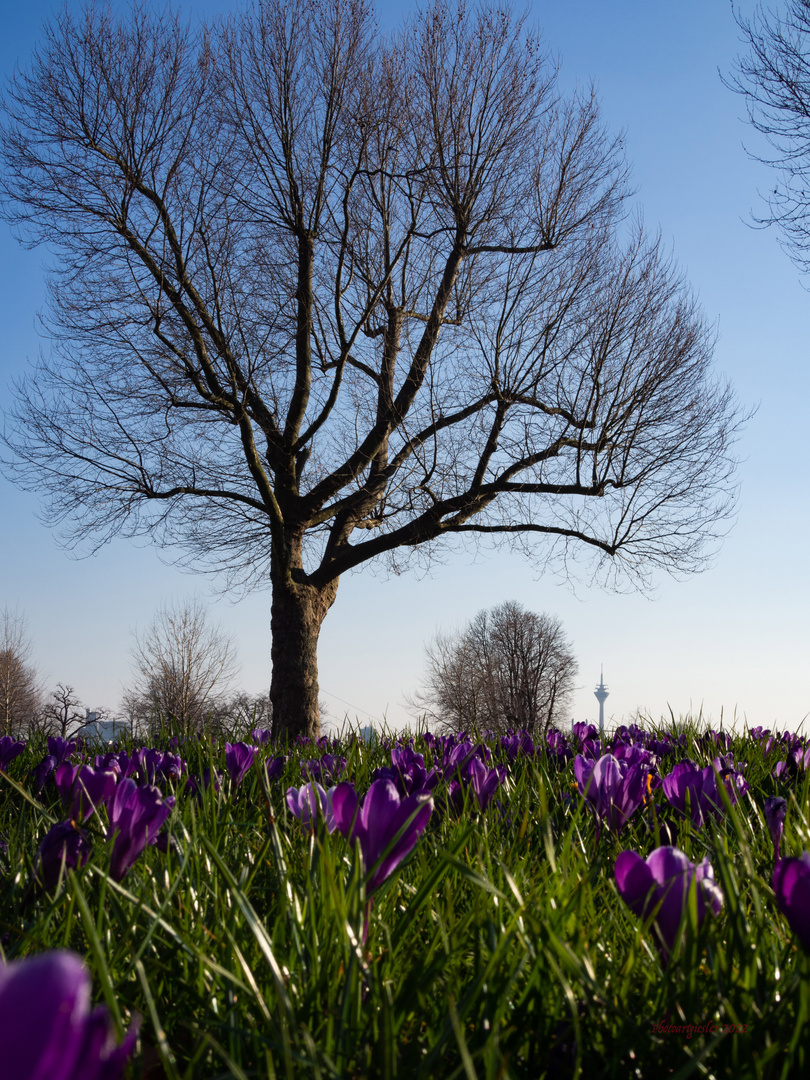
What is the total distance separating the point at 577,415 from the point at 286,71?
22.2 ft

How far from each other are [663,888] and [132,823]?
0.83m

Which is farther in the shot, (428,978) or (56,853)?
(56,853)

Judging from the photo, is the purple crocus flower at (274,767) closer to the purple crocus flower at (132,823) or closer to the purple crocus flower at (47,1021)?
the purple crocus flower at (132,823)

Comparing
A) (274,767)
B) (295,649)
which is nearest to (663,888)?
(274,767)

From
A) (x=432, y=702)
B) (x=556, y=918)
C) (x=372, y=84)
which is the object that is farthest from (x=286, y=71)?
(x=432, y=702)

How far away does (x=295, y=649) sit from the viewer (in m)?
12.2

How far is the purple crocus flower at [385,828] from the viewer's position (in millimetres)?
993

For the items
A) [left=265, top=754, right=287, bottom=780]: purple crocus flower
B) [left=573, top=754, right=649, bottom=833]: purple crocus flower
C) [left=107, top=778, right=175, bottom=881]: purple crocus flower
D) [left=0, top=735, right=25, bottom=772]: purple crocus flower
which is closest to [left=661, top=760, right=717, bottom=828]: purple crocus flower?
[left=573, top=754, right=649, bottom=833]: purple crocus flower

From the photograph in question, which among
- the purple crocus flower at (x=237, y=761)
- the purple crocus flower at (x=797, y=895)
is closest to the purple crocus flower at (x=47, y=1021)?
the purple crocus flower at (x=797, y=895)

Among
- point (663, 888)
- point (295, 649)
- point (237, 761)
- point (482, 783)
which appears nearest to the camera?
point (663, 888)

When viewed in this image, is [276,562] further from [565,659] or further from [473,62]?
[565,659]

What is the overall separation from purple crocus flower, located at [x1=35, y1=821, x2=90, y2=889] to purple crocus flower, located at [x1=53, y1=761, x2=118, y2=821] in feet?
0.55

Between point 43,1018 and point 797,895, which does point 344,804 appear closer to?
point 797,895

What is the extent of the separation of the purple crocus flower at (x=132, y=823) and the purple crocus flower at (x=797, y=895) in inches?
36.2
